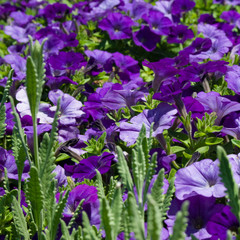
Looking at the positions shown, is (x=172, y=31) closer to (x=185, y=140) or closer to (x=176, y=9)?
(x=176, y=9)

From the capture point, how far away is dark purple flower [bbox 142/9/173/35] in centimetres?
266

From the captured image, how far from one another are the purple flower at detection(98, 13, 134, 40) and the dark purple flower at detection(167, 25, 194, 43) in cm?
29

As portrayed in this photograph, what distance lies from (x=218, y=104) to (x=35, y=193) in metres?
0.80

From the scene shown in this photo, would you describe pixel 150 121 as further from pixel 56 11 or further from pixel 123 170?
pixel 56 11

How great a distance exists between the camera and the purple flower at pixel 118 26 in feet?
8.57

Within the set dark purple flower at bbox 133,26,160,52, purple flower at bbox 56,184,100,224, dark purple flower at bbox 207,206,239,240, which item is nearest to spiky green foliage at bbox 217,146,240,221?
dark purple flower at bbox 207,206,239,240

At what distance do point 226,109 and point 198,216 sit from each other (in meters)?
0.47

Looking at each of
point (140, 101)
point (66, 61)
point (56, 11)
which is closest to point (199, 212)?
point (140, 101)

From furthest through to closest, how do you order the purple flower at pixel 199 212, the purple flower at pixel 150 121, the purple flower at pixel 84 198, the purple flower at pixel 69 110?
the purple flower at pixel 69 110 < the purple flower at pixel 150 121 < the purple flower at pixel 84 198 < the purple flower at pixel 199 212

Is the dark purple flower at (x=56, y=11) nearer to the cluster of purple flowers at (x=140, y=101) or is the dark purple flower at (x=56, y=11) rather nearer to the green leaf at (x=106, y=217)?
the cluster of purple flowers at (x=140, y=101)

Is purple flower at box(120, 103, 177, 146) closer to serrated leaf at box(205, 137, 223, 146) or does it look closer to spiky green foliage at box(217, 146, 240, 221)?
serrated leaf at box(205, 137, 223, 146)

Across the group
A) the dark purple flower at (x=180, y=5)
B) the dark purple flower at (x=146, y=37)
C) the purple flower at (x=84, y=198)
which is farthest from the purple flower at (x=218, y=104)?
the dark purple flower at (x=180, y=5)

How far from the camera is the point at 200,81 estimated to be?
5.92 feet

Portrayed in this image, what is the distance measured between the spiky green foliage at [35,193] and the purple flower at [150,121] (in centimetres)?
47
